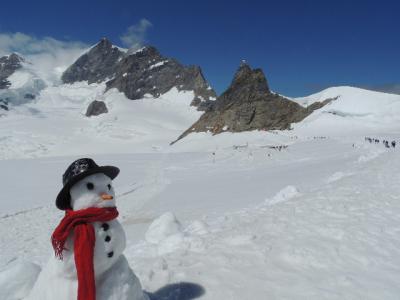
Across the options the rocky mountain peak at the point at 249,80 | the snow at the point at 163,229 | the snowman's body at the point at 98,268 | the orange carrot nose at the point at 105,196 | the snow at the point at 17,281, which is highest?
the rocky mountain peak at the point at 249,80

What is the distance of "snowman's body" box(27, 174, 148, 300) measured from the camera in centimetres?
316

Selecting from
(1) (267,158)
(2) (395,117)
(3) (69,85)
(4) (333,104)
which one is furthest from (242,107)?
(3) (69,85)

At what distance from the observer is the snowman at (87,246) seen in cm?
309

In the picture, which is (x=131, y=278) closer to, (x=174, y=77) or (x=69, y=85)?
(x=174, y=77)

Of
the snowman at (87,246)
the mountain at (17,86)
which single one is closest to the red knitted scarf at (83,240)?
the snowman at (87,246)

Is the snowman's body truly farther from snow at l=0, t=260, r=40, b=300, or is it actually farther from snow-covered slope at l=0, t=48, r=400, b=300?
snow-covered slope at l=0, t=48, r=400, b=300

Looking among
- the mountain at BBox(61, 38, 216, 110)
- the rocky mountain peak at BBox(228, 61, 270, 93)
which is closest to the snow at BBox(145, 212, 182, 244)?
the rocky mountain peak at BBox(228, 61, 270, 93)

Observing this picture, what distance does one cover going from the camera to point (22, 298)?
400cm

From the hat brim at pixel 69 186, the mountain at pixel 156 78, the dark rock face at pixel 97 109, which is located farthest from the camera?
the mountain at pixel 156 78

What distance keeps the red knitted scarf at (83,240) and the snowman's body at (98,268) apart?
2.5 inches

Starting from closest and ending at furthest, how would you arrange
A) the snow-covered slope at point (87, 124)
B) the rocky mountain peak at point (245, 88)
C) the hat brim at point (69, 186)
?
the hat brim at point (69, 186) < the rocky mountain peak at point (245, 88) < the snow-covered slope at point (87, 124)

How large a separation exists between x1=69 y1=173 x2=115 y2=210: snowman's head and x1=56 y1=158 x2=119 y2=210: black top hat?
0.04 m

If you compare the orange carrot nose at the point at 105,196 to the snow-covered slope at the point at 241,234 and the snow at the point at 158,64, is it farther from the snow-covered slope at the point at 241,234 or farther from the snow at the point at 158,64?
the snow at the point at 158,64

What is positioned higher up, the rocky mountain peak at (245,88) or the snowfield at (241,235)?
the rocky mountain peak at (245,88)
